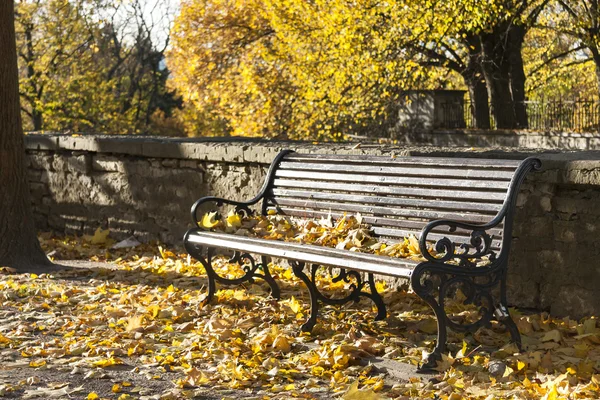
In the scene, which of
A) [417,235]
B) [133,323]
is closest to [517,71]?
[417,235]

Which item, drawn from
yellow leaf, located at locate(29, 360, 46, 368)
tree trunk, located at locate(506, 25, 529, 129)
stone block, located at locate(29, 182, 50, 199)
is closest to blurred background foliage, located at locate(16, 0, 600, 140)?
tree trunk, located at locate(506, 25, 529, 129)

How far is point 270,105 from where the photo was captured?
2689 centimetres

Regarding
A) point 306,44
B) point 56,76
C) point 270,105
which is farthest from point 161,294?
point 56,76

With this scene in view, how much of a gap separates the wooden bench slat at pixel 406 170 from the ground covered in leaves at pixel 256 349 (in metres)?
0.78

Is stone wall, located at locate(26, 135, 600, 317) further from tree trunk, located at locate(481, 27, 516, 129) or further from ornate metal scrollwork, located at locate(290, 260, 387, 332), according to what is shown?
tree trunk, located at locate(481, 27, 516, 129)

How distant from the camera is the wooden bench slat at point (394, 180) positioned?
16.4ft

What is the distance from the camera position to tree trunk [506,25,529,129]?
2305 cm

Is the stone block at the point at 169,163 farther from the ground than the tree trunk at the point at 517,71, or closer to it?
closer to it

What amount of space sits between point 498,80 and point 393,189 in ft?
60.8

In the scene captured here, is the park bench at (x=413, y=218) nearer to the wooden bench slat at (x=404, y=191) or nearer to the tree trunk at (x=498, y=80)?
the wooden bench slat at (x=404, y=191)

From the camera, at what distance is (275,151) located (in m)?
7.16

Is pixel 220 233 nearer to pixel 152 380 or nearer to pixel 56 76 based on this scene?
pixel 152 380

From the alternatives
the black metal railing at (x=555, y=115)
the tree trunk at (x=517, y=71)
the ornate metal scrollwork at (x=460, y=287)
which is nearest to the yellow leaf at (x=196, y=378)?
the ornate metal scrollwork at (x=460, y=287)

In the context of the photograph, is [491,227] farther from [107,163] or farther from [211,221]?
[107,163]
